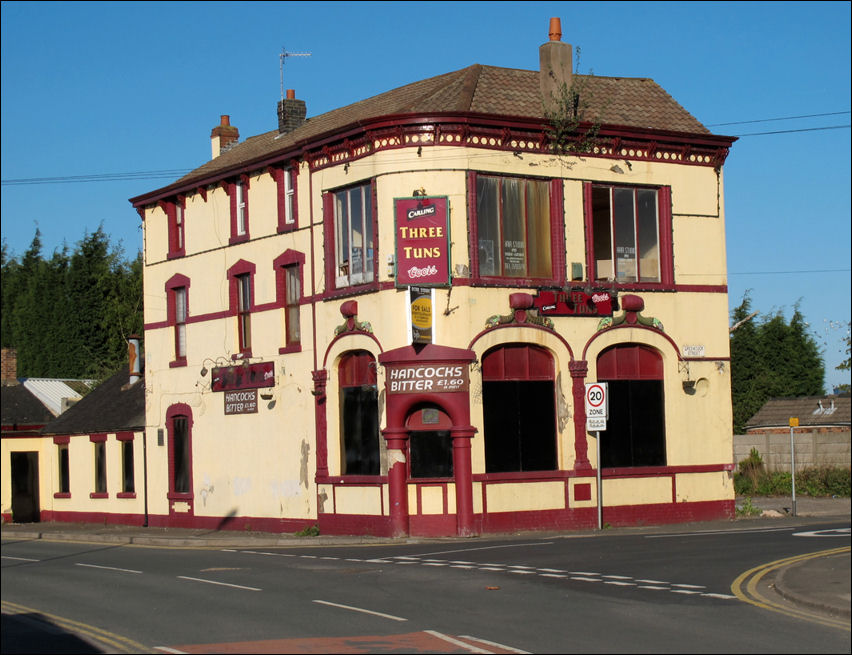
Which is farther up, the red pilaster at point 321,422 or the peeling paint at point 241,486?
the red pilaster at point 321,422

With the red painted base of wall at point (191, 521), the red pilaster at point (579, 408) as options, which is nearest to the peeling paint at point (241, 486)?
the red painted base of wall at point (191, 521)

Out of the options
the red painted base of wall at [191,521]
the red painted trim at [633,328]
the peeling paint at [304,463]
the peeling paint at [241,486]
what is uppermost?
the red painted trim at [633,328]

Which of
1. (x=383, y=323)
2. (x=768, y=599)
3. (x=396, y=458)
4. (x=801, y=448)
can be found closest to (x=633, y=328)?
(x=383, y=323)

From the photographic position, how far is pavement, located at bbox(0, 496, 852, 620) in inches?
596

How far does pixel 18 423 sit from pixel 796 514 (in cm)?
2709

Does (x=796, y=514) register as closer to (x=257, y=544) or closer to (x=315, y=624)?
(x=257, y=544)

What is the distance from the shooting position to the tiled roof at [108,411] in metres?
39.0

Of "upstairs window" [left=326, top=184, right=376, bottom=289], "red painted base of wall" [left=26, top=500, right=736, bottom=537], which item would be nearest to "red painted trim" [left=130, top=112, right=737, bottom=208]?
"upstairs window" [left=326, top=184, right=376, bottom=289]

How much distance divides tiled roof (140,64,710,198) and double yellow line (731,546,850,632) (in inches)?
519

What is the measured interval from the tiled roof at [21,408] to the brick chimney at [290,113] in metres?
14.9

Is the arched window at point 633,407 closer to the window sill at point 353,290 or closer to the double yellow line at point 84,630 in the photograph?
the window sill at point 353,290

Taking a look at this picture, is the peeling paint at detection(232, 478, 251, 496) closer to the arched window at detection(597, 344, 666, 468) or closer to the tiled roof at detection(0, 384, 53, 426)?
the arched window at detection(597, 344, 666, 468)

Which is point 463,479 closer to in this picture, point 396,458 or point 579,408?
point 396,458

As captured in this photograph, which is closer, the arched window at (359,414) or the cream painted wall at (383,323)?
the cream painted wall at (383,323)
